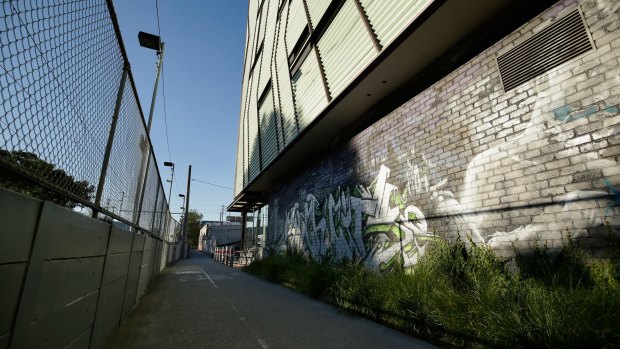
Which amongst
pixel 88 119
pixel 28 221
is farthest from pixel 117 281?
pixel 28 221

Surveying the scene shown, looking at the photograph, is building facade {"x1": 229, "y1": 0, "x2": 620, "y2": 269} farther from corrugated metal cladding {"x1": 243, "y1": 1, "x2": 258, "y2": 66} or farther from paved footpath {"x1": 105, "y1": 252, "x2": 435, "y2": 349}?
corrugated metal cladding {"x1": 243, "y1": 1, "x2": 258, "y2": 66}

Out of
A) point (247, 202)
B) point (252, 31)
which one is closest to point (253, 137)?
point (247, 202)

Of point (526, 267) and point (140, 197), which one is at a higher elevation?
point (140, 197)

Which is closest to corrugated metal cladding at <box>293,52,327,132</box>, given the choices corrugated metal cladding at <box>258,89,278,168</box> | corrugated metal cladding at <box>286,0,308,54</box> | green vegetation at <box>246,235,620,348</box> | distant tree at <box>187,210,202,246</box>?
corrugated metal cladding at <box>286,0,308,54</box>

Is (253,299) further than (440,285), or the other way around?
(253,299)

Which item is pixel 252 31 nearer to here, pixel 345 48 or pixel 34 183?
pixel 345 48

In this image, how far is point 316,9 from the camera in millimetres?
8305

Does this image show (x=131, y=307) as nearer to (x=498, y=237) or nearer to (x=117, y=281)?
(x=117, y=281)

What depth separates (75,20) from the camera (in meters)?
2.15

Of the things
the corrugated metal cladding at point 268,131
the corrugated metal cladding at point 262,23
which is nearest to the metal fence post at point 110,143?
the corrugated metal cladding at point 268,131

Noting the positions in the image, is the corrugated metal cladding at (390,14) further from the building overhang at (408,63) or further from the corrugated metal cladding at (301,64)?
the building overhang at (408,63)

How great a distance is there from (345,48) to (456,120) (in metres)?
3.16

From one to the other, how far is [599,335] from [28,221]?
4270 mm

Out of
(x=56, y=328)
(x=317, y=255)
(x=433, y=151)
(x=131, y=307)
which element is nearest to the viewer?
(x=56, y=328)
